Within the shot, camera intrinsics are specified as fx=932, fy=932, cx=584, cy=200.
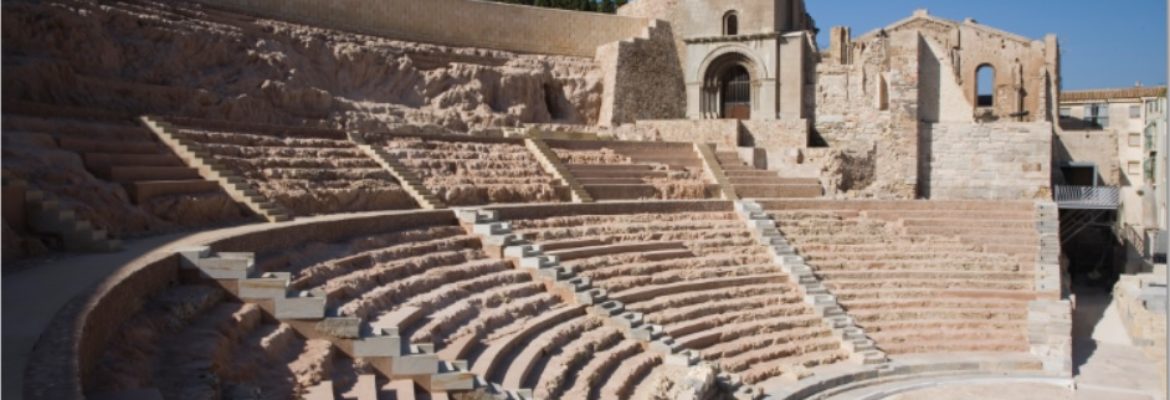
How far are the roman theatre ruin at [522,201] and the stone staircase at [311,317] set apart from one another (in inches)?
1.1

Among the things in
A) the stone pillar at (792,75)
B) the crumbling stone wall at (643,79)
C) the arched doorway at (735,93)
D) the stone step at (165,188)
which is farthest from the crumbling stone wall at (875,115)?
the stone step at (165,188)

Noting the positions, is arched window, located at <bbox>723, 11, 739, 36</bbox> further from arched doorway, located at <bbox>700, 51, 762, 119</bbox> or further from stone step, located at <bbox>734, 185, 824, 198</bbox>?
stone step, located at <bbox>734, 185, 824, 198</bbox>

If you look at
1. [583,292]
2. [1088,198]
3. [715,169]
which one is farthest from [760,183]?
[583,292]

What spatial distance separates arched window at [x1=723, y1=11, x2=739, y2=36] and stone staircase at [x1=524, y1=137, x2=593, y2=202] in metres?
9.68

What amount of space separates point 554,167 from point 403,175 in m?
3.98

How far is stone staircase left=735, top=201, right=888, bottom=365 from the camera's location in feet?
48.2

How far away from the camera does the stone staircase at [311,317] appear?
26.3ft

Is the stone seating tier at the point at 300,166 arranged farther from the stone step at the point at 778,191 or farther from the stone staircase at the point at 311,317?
the stone step at the point at 778,191

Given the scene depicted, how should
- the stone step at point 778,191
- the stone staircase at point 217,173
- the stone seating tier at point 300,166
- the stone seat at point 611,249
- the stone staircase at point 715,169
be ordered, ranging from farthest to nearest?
1. the stone step at point 778,191
2. the stone staircase at point 715,169
3. the stone seat at point 611,249
4. the stone seating tier at point 300,166
5. the stone staircase at point 217,173

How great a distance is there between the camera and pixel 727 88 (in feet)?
91.7

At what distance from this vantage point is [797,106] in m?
25.9

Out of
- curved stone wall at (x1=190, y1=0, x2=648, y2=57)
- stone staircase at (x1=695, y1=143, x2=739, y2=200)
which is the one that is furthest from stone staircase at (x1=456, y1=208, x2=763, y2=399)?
curved stone wall at (x1=190, y1=0, x2=648, y2=57)

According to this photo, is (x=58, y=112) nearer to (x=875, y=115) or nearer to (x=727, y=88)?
(x=875, y=115)

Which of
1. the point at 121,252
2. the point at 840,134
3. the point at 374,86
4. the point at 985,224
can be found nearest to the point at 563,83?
the point at 374,86
